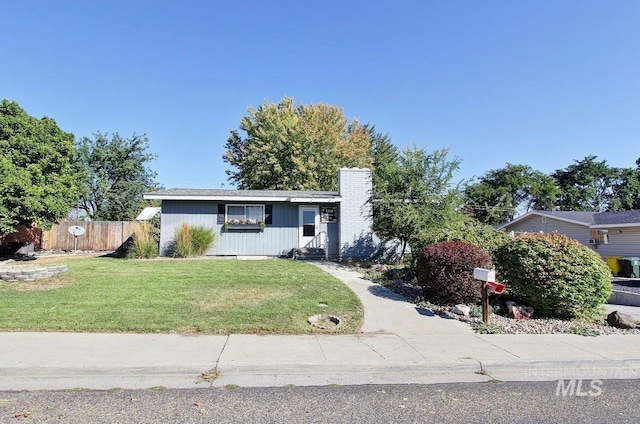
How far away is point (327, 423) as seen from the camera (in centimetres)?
347

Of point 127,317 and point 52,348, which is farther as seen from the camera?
point 127,317

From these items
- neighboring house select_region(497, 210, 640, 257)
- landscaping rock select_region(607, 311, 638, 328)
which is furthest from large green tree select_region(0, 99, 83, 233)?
neighboring house select_region(497, 210, 640, 257)

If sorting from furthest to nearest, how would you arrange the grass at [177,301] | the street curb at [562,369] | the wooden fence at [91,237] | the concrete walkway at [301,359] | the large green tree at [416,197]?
the wooden fence at [91,237], the large green tree at [416,197], the grass at [177,301], the street curb at [562,369], the concrete walkway at [301,359]

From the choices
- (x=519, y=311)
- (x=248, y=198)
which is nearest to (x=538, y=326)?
(x=519, y=311)

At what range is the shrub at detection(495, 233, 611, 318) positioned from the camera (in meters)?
7.63

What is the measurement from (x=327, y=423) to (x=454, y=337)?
3699 mm

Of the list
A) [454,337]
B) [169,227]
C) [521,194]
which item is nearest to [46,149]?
[169,227]

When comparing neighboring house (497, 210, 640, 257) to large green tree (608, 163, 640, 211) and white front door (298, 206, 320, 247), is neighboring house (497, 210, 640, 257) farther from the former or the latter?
large green tree (608, 163, 640, 211)

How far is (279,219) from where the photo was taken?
16.7 metres

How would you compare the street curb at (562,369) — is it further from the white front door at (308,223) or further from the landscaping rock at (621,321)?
the white front door at (308,223)

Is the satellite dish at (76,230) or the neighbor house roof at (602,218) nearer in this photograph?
the neighbor house roof at (602,218)

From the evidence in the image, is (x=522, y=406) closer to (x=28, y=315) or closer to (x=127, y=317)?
(x=127, y=317)

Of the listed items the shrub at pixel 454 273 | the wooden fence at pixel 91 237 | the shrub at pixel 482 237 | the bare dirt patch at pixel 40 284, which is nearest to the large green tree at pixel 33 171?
the wooden fence at pixel 91 237

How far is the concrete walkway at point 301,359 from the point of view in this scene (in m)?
4.51
